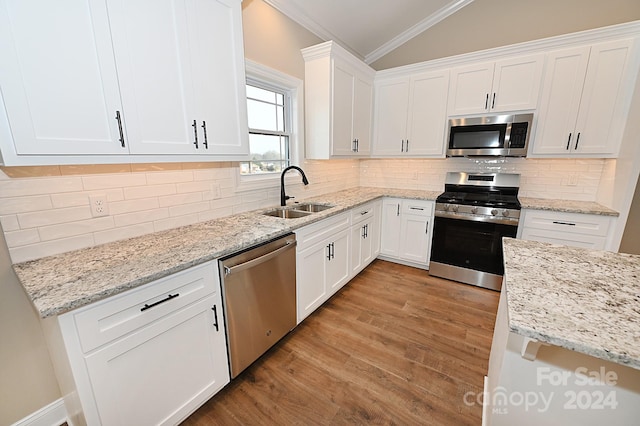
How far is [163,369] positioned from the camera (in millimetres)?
1283

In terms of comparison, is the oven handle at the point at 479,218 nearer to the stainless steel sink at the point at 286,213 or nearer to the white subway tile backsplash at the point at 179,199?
the stainless steel sink at the point at 286,213

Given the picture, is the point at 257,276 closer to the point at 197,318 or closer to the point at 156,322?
the point at 197,318

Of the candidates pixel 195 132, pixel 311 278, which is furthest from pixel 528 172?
pixel 195 132

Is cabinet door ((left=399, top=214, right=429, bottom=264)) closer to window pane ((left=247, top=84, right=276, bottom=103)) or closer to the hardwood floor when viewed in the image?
the hardwood floor

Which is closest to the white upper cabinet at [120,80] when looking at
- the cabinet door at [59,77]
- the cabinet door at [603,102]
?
the cabinet door at [59,77]

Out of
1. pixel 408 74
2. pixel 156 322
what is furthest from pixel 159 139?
pixel 408 74

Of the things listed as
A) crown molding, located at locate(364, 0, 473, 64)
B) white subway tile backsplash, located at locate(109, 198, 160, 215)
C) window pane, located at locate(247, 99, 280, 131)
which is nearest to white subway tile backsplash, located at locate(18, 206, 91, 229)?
white subway tile backsplash, located at locate(109, 198, 160, 215)

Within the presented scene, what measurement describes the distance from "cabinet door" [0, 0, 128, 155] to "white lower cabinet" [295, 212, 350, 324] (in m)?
1.30

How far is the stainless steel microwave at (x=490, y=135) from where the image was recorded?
2689mm

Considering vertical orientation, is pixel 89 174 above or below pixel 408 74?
below

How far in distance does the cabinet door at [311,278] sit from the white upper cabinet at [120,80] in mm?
993

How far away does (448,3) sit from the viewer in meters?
3.05

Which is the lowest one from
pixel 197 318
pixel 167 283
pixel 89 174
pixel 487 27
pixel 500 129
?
pixel 197 318

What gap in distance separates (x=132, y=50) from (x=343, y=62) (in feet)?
6.82
